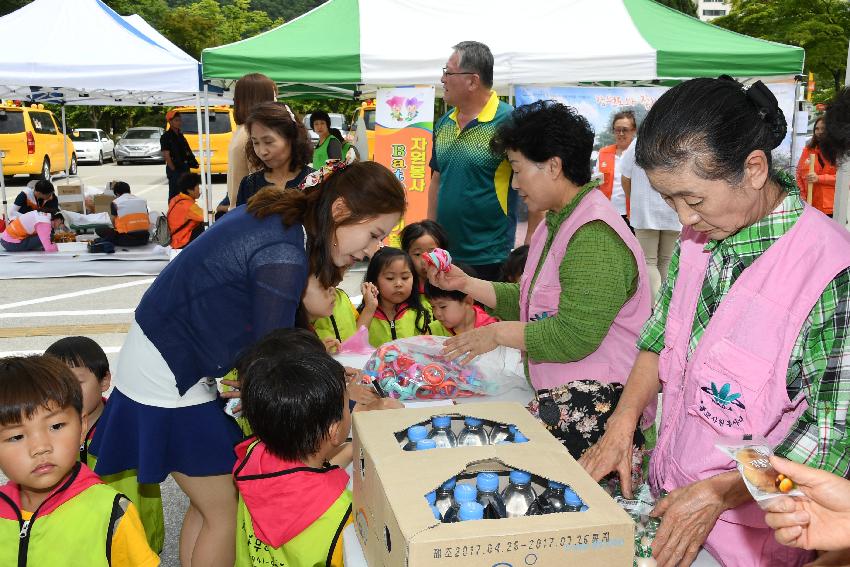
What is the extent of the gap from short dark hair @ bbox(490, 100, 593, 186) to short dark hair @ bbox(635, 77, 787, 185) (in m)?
0.77

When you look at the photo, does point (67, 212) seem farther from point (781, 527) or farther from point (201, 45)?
point (201, 45)

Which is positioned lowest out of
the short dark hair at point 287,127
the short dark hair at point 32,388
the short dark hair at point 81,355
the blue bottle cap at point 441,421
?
the short dark hair at point 81,355

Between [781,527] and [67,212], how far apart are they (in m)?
10.2

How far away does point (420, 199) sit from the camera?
23.1 ft

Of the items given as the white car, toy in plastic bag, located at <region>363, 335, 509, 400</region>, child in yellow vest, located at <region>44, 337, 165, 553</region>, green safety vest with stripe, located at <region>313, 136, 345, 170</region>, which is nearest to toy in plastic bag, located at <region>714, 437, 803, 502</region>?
toy in plastic bag, located at <region>363, 335, 509, 400</region>

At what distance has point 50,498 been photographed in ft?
6.07

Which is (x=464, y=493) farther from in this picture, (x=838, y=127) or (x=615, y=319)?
(x=838, y=127)

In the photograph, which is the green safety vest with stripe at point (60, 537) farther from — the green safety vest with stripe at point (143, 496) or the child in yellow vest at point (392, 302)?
the child in yellow vest at point (392, 302)

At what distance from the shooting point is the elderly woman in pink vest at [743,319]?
1.37 m

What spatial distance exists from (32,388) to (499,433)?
1196 mm

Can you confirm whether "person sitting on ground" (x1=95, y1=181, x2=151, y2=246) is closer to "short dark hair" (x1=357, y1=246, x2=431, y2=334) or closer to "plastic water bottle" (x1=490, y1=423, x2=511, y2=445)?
"short dark hair" (x1=357, y1=246, x2=431, y2=334)

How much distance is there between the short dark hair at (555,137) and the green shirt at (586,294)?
0.25 metres

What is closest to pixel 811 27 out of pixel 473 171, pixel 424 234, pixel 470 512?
pixel 473 171

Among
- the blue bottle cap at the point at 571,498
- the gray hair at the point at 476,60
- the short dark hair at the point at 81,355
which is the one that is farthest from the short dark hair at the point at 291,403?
the gray hair at the point at 476,60
